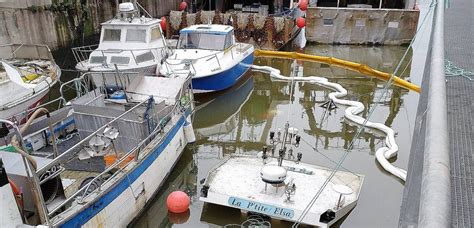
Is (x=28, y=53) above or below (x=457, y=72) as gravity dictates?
below

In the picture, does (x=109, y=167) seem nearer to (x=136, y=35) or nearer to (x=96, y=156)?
(x=96, y=156)

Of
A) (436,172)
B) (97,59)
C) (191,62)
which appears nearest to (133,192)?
(436,172)

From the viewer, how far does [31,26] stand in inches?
640

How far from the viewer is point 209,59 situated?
45.0 feet

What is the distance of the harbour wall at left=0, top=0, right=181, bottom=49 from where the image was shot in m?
15.4

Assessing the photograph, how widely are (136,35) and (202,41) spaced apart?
8.03ft

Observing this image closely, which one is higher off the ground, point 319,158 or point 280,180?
point 280,180

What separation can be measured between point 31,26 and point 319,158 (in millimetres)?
13206

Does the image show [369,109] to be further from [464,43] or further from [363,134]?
[464,43]

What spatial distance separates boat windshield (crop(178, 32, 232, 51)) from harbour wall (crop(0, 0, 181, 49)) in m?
6.45

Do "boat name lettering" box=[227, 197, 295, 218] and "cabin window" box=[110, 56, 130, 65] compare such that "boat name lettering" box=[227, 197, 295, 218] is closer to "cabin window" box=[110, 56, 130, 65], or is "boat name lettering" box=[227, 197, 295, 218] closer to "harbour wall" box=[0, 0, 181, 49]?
"cabin window" box=[110, 56, 130, 65]

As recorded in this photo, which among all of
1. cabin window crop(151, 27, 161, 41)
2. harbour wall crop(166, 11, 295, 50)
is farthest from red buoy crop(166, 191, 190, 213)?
harbour wall crop(166, 11, 295, 50)

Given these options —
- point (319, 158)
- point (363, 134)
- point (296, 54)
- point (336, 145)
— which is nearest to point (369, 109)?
point (363, 134)

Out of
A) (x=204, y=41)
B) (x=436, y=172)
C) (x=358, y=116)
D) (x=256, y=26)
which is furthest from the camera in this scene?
(x=256, y=26)
